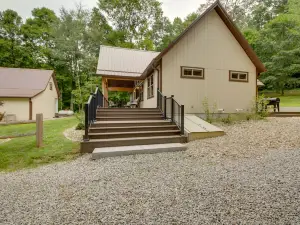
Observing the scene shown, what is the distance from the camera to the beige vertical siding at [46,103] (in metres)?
15.1

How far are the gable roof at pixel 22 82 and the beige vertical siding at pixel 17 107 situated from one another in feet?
1.47

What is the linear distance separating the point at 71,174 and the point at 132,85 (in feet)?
41.1

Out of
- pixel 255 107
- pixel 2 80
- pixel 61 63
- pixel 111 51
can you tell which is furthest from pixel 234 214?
pixel 61 63

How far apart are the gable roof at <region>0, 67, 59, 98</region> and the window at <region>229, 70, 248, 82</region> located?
1618 cm

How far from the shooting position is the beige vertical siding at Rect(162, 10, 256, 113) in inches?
324

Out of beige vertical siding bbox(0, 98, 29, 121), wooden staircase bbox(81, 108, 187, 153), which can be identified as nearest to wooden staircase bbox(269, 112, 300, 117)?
wooden staircase bbox(81, 108, 187, 153)

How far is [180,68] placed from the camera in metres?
8.30

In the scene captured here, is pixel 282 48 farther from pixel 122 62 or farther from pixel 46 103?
pixel 46 103

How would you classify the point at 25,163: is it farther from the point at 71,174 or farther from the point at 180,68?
the point at 180,68

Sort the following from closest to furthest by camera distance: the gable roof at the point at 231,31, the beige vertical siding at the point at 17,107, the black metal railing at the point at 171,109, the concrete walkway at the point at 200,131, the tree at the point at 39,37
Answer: the concrete walkway at the point at 200,131, the black metal railing at the point at 171,109, the gable roof at the point at 231,31, the beige vertical siding at the point at 17,107, the tree at the point at 39,37

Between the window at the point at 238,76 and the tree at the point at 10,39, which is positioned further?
the tree at the point at 10,39

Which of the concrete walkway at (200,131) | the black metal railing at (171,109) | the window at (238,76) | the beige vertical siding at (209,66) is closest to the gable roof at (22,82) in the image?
the black metal railing at (171,109)

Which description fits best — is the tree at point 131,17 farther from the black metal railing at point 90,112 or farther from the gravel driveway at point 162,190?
the gravel driveway at point 162,190

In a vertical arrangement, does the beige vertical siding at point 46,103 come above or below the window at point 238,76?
below
